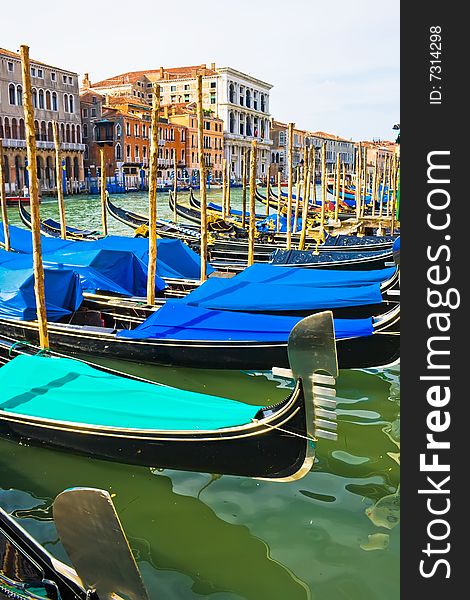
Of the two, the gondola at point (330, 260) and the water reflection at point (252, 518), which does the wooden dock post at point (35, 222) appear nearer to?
the water reflection at point (252, 518)

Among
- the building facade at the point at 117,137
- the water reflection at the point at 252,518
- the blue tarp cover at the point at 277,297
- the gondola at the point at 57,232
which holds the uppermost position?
the building facade at the point at 117,137

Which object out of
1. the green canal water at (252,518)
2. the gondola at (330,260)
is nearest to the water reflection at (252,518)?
the green canal water at (252,518)

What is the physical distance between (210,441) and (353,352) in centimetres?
158

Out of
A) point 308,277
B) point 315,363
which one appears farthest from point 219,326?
point 315,363

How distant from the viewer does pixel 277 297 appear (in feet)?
14.9

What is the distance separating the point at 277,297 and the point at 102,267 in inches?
67.3

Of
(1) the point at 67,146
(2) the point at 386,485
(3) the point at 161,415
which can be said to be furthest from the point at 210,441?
(1) the point at 67,146

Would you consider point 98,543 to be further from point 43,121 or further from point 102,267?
point 43,121

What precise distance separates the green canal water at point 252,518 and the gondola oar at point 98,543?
1.83 feet

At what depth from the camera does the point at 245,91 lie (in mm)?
40562

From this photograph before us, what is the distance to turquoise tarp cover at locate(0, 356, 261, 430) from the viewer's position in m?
2.62

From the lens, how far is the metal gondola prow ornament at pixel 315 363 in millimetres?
2482

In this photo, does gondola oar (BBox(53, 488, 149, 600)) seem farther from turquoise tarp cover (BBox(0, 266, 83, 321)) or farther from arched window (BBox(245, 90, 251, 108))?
arched window (BBox(245, 90, 251, 108))

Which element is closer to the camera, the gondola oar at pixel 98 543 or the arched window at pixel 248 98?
the gondola oar at pixel 98 543
